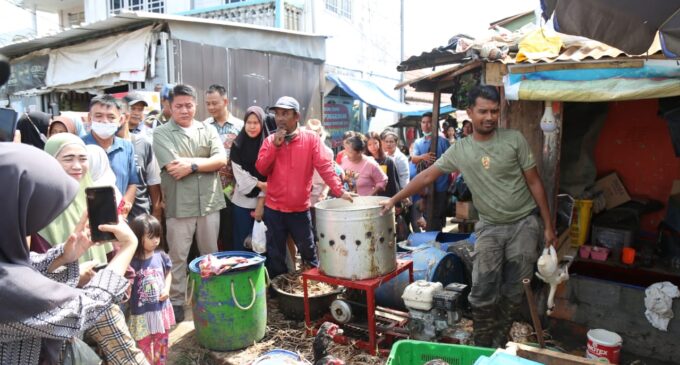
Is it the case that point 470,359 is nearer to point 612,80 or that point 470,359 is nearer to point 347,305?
point 347,305

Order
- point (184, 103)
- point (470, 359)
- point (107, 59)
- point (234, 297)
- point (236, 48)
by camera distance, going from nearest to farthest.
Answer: point (470, 359), point (234, 297), point (184, 103), point (107, 59), point (236, 48)

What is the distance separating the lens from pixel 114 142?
169 inches

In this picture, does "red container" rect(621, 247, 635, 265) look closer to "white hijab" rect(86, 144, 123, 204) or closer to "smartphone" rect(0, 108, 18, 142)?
"white hijab" rect(86, 144, 123, 204)

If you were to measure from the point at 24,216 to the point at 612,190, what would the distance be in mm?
6589

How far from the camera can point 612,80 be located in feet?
13.0

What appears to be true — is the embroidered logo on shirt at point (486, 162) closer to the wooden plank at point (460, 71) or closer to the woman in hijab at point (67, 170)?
the wooden plank at point (460, 71)

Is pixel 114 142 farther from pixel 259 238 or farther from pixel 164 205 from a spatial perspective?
pixel 259 238

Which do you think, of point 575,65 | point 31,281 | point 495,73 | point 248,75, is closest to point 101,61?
point 248,75

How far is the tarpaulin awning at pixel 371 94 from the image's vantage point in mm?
13375

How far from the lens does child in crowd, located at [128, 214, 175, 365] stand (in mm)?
3461

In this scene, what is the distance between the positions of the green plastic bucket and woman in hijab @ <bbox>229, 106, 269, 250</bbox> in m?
1.16

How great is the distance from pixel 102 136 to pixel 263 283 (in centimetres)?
198

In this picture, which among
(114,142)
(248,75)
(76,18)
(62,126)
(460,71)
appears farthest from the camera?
(76,18)

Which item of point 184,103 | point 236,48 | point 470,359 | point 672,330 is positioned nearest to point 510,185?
point 470,359
